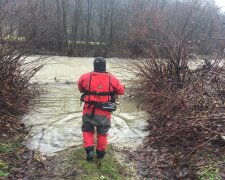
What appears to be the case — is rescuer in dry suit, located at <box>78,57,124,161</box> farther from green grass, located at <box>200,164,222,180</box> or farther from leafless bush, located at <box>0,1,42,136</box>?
leafless bush, located at <box>0,1,42,136</box>

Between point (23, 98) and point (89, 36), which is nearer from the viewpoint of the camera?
point (23, 98)

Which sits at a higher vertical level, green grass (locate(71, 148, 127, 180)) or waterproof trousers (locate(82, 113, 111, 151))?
waterproof trousers (locate(82, 113, 111, 151))

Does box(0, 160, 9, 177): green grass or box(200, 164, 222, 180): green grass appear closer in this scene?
box(200, 164, 222, 180): green grass

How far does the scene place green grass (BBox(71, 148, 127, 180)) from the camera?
17.6ft

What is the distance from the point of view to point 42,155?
6.23 meters

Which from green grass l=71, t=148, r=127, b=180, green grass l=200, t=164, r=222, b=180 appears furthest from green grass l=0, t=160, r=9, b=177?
green grass l=200, t=164, r=222, b=180

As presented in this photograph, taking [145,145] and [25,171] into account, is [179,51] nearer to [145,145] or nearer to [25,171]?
[145,145]

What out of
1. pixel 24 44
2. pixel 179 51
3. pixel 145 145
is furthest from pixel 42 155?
pixel 179 51

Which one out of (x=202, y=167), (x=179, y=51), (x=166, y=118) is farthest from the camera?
(x=179, y=51)

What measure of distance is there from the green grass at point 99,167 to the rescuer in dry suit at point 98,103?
0.44ft

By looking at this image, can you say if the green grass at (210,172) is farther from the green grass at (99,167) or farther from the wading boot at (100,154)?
the wading boot at (100,154)

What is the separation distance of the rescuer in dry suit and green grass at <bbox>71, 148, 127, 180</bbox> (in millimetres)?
135

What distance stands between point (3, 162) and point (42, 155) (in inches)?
30.5

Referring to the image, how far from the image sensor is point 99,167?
18.6ft
